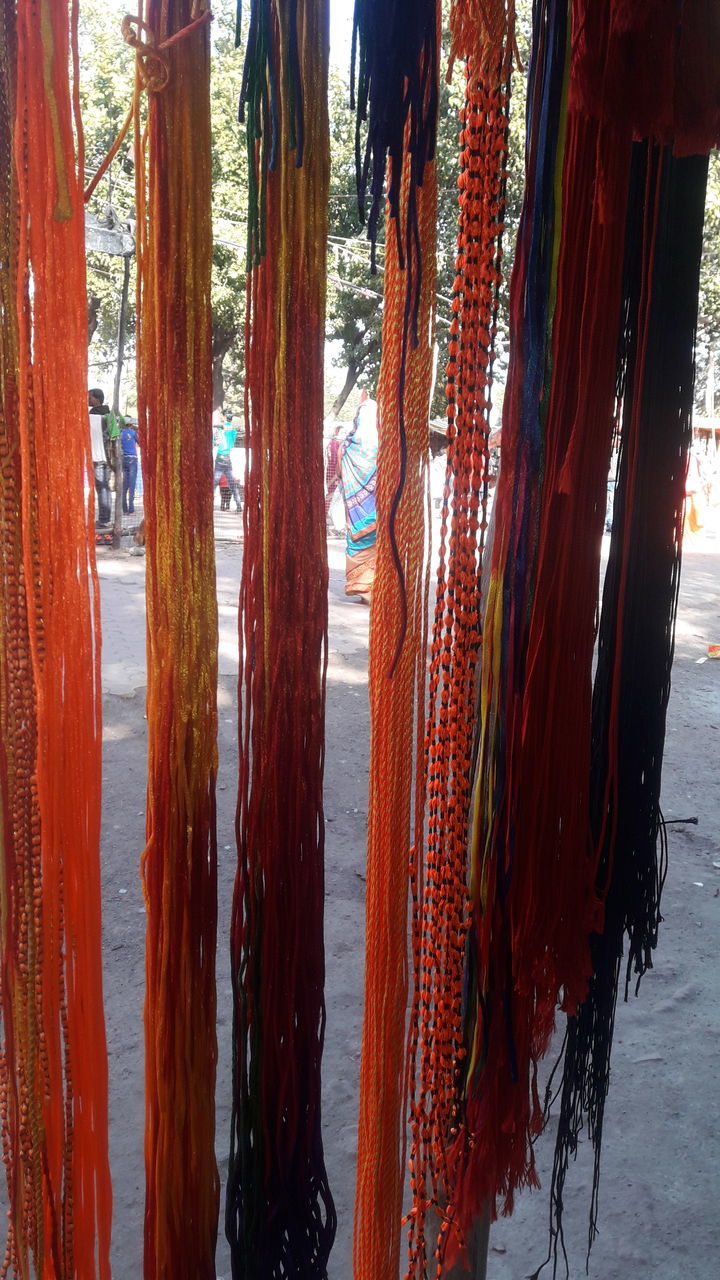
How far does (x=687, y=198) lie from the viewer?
0.76 meters

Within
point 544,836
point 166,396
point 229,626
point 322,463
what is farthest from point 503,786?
point 229,626

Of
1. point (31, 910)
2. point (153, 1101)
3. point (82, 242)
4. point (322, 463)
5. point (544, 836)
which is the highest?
point (82, 242)

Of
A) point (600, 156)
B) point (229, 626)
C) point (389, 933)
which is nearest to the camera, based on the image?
point (600, 156)

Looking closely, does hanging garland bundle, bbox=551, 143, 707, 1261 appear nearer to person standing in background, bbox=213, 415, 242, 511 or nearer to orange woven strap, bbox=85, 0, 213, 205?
orange woven strap, bbox=85, 0, 213, 205

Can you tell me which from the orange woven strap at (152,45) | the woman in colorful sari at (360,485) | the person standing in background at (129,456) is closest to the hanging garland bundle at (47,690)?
the orange woven strap at (152,45)

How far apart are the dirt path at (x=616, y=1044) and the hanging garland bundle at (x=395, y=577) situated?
91cm

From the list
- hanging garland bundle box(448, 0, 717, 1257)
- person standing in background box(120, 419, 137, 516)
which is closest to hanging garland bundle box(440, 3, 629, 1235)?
hanging garland bundle box(448, 0, 717, 1257)

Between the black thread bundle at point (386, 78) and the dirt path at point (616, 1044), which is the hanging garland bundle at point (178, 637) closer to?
the black thread bundle at point (386, 78)

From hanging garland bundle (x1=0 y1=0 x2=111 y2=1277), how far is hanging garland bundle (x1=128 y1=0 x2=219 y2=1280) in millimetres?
61

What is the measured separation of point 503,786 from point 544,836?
0.05 meters

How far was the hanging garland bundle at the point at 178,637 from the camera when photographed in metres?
0.71

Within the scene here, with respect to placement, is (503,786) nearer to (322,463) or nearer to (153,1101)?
(322,463)

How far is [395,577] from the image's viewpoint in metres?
0.75

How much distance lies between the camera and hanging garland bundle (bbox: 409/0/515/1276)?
691 mm
